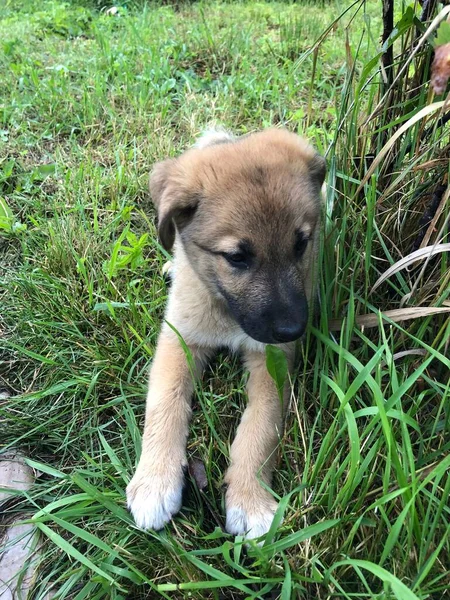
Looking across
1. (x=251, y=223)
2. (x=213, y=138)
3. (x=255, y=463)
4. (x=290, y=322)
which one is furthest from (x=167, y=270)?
(x=255, y=463)

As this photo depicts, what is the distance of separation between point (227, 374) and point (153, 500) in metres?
0.66

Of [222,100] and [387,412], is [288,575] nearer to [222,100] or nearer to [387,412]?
[387,412]

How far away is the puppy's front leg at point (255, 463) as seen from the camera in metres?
1.76

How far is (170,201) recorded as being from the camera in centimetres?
201

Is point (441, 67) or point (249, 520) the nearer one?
point (441, 67)

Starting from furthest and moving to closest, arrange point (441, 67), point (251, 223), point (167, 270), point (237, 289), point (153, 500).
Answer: point (167, 270) < point (237, 289) < point (251, 223) < point (153, 500) < point (441, 67)

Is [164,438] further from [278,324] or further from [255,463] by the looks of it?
[278,324]

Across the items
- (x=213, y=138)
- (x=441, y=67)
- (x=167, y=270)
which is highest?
(x=441, y=67)

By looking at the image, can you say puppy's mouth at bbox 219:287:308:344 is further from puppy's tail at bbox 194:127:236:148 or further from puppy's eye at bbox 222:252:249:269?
puppy's tail at bbox 194:127:236:148

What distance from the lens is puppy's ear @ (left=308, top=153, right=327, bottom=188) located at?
2.14 m

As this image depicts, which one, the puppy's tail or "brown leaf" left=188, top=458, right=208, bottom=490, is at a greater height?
the puppy's tail

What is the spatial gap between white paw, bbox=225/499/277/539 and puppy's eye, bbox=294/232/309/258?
0.92 meters

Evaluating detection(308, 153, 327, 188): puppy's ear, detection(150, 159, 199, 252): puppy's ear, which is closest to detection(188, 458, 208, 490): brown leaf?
detection(150, 159, 199, 252): puppy's ear

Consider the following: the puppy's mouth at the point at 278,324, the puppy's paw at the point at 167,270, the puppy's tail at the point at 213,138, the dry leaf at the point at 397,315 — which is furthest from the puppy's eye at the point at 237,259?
the puppy's tail at the point at 213,138
